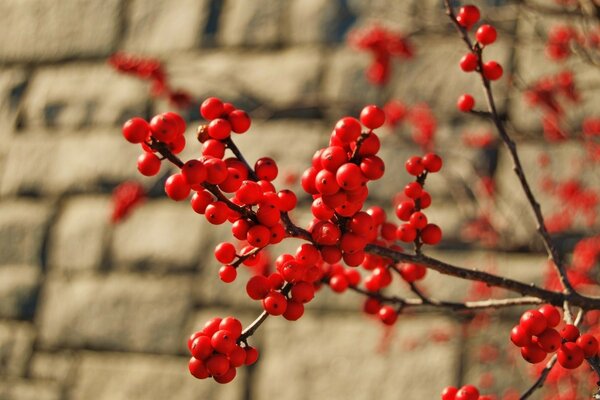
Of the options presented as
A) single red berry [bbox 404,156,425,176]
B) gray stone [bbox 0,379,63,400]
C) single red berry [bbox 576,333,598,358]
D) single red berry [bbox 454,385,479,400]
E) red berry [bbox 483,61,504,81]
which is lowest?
gray stone [bbox 0,379,63,400]

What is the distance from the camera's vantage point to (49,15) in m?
2.35

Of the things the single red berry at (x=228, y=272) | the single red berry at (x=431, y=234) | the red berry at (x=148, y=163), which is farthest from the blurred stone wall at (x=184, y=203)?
the red berry at (x=148, y=163)

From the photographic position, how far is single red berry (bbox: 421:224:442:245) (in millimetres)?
733

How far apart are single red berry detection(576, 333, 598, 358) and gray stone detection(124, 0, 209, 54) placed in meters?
1.76

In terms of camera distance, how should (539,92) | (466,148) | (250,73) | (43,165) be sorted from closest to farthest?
(539,92)
(466,148)
(250,73)
(43,165)

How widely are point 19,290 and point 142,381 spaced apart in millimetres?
527

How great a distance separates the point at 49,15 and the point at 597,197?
1.87m

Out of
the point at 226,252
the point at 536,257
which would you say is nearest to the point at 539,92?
the point at 536,257

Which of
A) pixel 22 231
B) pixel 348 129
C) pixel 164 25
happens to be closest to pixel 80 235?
pixel 22 231

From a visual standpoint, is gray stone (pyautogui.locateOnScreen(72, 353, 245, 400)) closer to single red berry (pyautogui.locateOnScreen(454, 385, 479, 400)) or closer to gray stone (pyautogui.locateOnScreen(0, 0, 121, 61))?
gray stone (pyautogui.locateOnScreen(0, 0, 121, 61))

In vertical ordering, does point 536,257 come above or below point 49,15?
below

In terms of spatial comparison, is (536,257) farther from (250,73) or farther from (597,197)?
(250,73)

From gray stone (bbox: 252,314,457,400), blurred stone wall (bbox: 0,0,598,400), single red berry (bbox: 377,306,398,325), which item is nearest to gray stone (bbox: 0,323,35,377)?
blurred stone wall (bbox: 0,0,598,400)

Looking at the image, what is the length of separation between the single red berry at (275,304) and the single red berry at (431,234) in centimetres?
20
